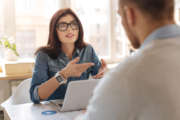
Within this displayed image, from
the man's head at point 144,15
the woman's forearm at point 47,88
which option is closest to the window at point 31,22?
the woman's forearm at point 47,88

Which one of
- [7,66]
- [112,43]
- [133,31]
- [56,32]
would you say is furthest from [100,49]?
[133,31]

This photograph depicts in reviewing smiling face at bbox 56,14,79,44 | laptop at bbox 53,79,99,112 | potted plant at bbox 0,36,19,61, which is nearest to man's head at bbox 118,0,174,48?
laptop at bbox 53,79,99,112

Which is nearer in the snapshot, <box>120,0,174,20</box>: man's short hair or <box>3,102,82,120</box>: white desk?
<box>120,0,174,20</box>: man's short hair

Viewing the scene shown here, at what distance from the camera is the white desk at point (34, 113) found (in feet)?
4.90

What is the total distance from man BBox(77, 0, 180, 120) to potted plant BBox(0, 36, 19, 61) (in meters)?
2.72

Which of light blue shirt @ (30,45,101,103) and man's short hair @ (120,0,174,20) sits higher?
man's short hair @ (120,0,174,20)

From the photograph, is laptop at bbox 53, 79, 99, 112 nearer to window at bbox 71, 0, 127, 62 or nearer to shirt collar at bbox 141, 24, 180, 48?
shirt collar at bbox 141, 24, 180, 48

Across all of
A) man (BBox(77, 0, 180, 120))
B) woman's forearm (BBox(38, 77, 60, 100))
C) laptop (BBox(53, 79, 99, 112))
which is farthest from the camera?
woman's forearm (BBox(38, 77, 60, 100))

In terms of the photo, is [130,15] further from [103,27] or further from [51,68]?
[103,27]

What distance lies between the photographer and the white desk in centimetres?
149

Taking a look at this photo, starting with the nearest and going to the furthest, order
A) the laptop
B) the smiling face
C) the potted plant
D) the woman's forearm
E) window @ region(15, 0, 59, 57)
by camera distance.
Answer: the laptop
the woman's forearm
the smiling face
the potted plant
window @ region(15, 0, 59, 57)

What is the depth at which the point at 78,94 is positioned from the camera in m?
1.52

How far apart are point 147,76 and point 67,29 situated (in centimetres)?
141

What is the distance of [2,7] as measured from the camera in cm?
342
